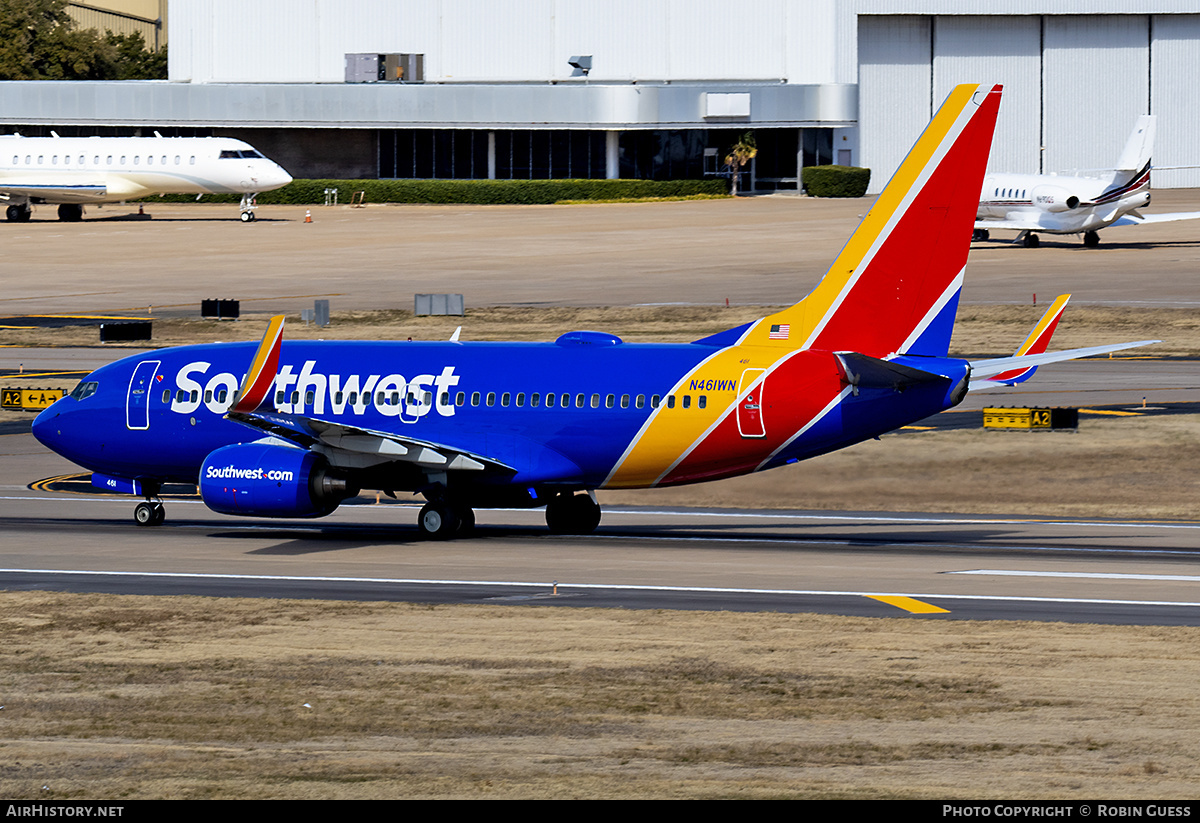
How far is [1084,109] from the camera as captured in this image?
141250 millimetres

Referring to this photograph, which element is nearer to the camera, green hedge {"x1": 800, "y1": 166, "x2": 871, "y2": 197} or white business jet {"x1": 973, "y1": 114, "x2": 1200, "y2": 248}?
white business jet {"x1": 973, "y1": 114, "x2": 1200, "y2": 248}

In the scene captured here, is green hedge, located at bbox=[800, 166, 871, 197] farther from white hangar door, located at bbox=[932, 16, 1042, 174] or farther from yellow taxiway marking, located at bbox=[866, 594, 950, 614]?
yellow taxiway marking, located at bbox=[866, 594, 950, 614]

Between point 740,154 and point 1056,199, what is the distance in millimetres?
46231

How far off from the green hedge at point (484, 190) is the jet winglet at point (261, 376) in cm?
10371

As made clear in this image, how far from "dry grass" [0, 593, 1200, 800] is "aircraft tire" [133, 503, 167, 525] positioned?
31.6 ft

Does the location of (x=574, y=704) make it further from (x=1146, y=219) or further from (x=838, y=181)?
(x=838, y=181)

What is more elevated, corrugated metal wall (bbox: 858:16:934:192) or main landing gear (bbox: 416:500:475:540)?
corrugated metal wall (bbox: 858:16:934:192)

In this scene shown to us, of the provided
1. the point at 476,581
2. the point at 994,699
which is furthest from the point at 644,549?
the point at 994,699

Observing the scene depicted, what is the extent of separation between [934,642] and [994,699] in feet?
11.7

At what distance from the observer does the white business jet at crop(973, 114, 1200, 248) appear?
96.6 metres

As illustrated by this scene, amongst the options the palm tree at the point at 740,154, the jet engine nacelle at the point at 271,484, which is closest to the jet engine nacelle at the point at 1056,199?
the palm tree at the point at 740,154

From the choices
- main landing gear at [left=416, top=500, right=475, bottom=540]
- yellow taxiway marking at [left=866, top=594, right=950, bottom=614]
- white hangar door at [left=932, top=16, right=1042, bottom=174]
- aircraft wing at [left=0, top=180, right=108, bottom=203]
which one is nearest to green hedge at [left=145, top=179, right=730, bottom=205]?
aircraft wing at [left=0, top=180, right=108, bottom=203]
